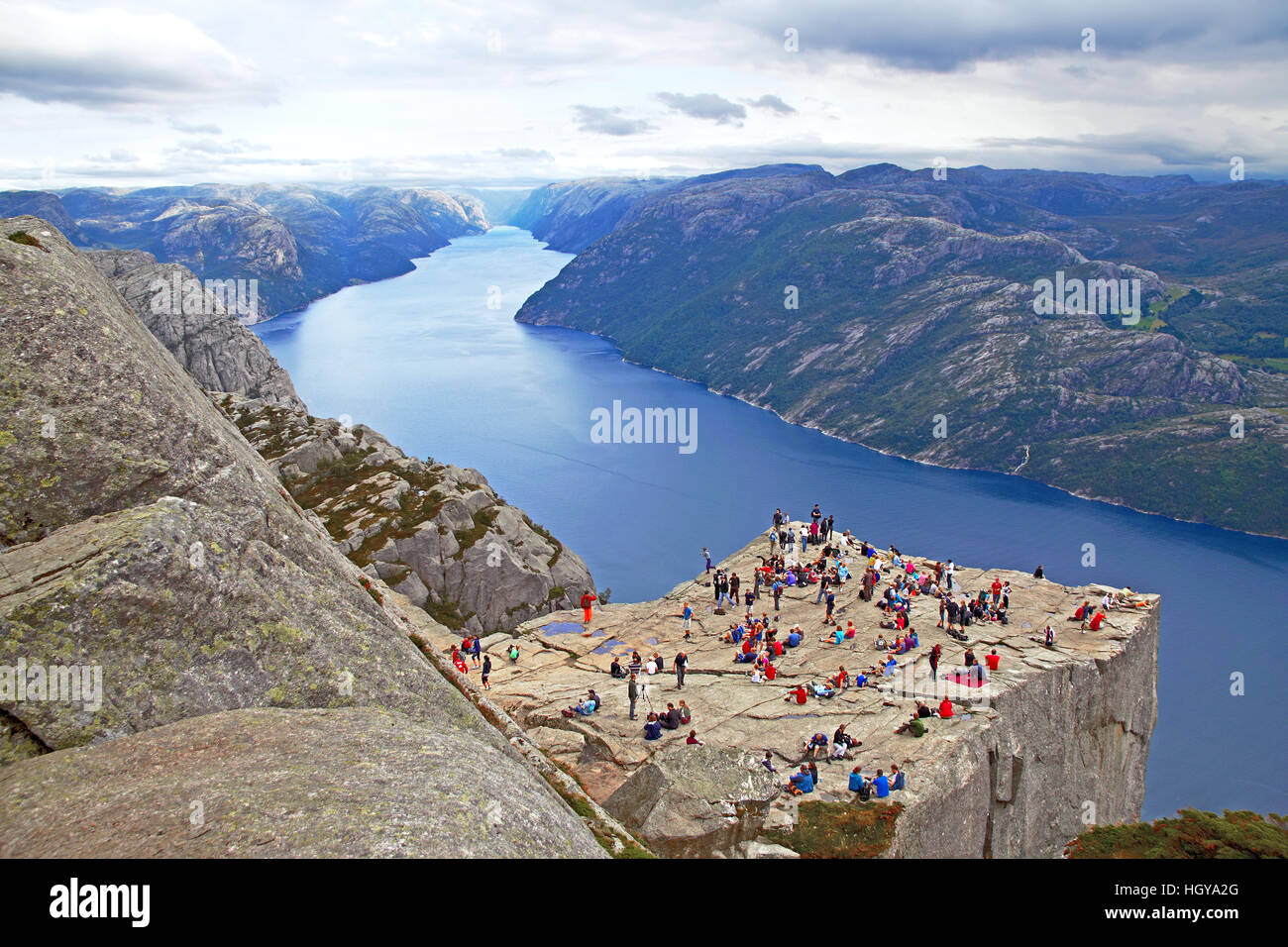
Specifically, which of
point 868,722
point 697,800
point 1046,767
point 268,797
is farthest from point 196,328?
point 268,797

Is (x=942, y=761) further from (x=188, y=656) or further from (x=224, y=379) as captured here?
(x=224, y=379)

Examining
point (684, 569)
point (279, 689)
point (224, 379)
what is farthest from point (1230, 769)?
point (224, 379)

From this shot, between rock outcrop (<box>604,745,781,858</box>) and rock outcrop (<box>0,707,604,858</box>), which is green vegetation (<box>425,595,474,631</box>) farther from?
rock outcrop (<box>0,707,604,858</box>)

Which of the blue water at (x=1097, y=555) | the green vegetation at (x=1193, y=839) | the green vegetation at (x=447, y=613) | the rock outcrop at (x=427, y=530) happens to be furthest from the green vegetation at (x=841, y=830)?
the blue water at (x=1097, y=555)

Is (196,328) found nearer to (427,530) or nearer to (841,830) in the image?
(427,530)

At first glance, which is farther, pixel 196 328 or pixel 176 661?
pixel 196 328

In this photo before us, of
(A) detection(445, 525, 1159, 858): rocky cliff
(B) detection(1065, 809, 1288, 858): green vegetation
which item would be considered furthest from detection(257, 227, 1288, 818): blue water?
(B) detection(1065, 809, 1288, 858): green vegetation
